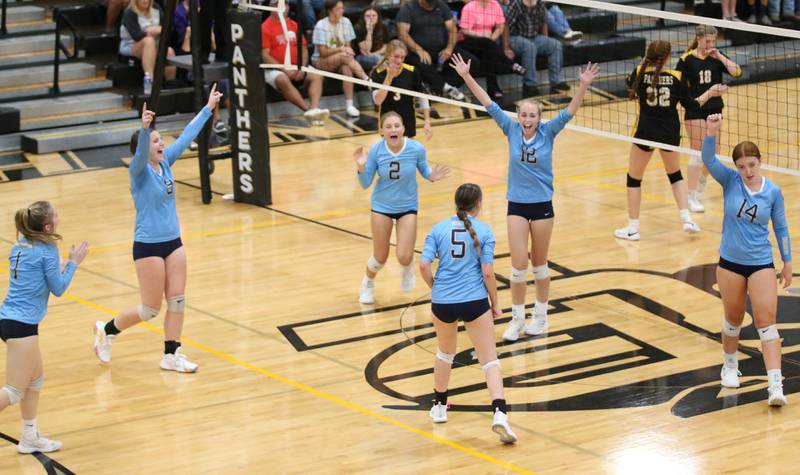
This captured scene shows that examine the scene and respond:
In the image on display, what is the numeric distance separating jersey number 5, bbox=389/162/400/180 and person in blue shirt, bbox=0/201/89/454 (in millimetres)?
3292

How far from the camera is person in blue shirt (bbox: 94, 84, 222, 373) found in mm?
9234

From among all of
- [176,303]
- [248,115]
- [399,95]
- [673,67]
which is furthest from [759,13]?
[176,303]

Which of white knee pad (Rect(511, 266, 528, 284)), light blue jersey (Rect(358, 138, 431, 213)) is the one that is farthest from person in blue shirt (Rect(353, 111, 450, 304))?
white knee pad (Rect(511, 266, 528, 284))

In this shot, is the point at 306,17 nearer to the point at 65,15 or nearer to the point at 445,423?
the point at 65,15

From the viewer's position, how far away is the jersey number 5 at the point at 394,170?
10.6 meters

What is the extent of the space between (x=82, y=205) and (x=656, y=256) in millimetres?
6272

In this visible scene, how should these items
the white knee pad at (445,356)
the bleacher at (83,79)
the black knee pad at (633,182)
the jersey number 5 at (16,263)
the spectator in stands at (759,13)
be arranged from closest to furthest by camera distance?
the jersey number 5 at (16,263) < the white knee pad at (445,356) < the black knee pad at (633,182) < the bleacher at (83,79) < the spectator in stands at (759,13)

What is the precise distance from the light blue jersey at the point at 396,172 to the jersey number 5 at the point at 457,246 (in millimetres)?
2410

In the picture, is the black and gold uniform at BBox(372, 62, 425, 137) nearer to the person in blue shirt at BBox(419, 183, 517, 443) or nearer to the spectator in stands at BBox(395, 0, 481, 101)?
the spectator in stands at BBox(395, 0, 481, 101)

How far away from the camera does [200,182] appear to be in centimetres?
Answer: 1510

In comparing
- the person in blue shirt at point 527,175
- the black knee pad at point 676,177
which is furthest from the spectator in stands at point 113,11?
the person in blue shirt at point 527,175

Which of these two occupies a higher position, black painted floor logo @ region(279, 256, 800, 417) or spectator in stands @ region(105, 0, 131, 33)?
spectator in stands @ region(105, 0, 131, 33)

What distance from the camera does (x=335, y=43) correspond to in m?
18.7

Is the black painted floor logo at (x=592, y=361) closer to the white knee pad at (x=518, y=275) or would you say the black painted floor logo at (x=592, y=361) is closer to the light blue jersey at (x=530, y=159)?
the white knee pad at (x=518, y=275)
